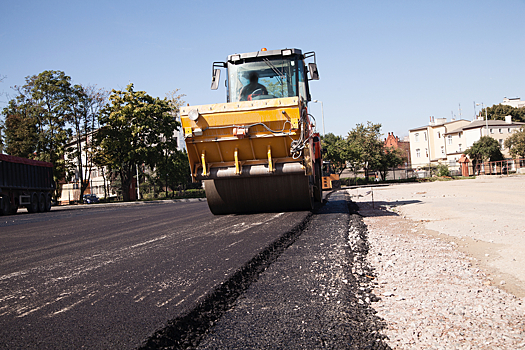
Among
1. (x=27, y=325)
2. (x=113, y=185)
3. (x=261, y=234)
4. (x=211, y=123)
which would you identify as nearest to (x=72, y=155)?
(x=113, y=185)

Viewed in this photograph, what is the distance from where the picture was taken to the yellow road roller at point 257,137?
819 centimetres

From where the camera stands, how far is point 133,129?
3441 centimetres

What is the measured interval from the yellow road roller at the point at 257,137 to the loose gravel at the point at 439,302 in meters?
3.72

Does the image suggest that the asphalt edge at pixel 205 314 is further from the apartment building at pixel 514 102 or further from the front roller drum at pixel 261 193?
the apartment building at pixel 514 102

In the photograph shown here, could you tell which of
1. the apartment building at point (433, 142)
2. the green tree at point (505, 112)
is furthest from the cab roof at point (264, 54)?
the green tree at point (505, 112)

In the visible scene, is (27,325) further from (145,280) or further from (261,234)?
(261,234)

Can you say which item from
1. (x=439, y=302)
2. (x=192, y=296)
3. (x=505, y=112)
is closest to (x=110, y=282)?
(x=192, y=296)

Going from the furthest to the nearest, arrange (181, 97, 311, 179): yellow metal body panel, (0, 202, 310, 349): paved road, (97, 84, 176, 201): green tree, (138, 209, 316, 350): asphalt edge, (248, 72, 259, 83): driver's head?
(97, 84, 176, 201): green tree, (248, 72, 259, 83): driver's head, (181, 97, 311, 179): yellow metal body panel, (0, 202, 310, 349): paved road, (138, 209, 316, 350): asphalt edge

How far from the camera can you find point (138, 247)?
5598 millimetres

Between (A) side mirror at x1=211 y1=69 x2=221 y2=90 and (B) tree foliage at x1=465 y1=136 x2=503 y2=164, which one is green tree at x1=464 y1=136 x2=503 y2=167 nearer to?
(B) tree foliage at x1=465 y1=136 x2=503 y2=164

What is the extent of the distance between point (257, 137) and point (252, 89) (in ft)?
6.17

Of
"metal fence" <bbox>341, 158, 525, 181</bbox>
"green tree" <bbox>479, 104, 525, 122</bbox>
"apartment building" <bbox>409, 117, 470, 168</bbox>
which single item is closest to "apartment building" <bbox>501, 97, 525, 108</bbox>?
"green tree" <bbox>479, 104, 525, 122</bbox>

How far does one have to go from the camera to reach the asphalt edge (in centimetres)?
237

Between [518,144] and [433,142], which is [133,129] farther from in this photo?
[433,142]
